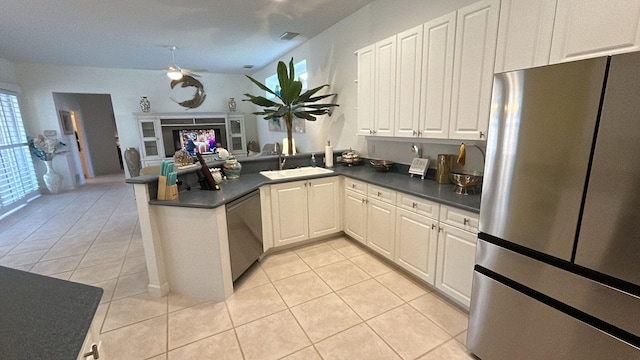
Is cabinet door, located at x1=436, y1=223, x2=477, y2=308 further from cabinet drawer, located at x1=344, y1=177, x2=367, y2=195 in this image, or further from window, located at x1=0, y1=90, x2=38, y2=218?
window, located at x1=0, y1=90, x2=38, y2=218

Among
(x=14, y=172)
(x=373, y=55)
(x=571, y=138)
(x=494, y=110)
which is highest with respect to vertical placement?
(x=373, y=55)

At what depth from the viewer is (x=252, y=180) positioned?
9.61 ft

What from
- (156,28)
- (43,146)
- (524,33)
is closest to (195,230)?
(524,33)

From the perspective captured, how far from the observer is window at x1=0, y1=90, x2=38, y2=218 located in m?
4.90

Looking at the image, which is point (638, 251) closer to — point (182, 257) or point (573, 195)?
point (573, 195)

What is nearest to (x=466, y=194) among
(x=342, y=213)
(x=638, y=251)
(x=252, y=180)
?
(x=638, y=251)

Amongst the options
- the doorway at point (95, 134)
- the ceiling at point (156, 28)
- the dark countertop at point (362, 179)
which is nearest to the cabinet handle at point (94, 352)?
the dark countertop at point (362, 179)

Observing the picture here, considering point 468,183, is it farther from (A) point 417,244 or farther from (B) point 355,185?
(B) point 355,185

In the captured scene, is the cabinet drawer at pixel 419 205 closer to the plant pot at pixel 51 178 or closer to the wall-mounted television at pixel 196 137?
the wall-mounted television at pixel 196 137

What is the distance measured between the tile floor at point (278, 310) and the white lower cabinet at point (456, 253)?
20 centimetres

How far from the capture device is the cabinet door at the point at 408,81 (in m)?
2.41

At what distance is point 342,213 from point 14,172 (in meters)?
6.48

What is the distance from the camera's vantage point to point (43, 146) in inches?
228

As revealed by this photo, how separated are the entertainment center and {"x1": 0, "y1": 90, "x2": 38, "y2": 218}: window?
203cm
